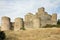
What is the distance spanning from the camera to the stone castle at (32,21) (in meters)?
45.4

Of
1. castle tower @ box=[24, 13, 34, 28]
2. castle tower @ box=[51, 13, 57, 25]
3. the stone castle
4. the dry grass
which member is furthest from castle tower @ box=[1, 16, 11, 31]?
the dry grass

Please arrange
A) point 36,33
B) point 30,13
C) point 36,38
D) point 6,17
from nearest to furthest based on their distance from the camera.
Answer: point 36,38
point 36,33
point 6,17
point 30,13

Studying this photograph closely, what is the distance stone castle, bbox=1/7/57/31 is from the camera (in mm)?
45375

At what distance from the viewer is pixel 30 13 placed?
48.9m

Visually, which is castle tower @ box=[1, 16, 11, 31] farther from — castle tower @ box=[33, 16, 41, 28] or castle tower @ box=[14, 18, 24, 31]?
castle tower @ box=[33, 16, 41, 28]

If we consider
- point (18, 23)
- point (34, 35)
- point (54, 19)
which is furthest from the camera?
point (54, 19)

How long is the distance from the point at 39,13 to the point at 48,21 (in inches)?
95.2

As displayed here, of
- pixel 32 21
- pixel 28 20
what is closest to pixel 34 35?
pixel 32 21

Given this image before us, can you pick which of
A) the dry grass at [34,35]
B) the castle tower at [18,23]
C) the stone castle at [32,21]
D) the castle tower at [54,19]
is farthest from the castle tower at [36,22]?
the dry grass at [34,35]

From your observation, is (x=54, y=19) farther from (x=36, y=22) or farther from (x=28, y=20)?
(x=28, y=20)

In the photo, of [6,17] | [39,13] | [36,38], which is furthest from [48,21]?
[36,38]

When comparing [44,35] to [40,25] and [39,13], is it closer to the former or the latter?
[40,25]

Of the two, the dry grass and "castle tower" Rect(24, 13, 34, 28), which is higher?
"castle tower" Rect(24, 13, 34, 28)

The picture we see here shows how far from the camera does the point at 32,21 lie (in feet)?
155
